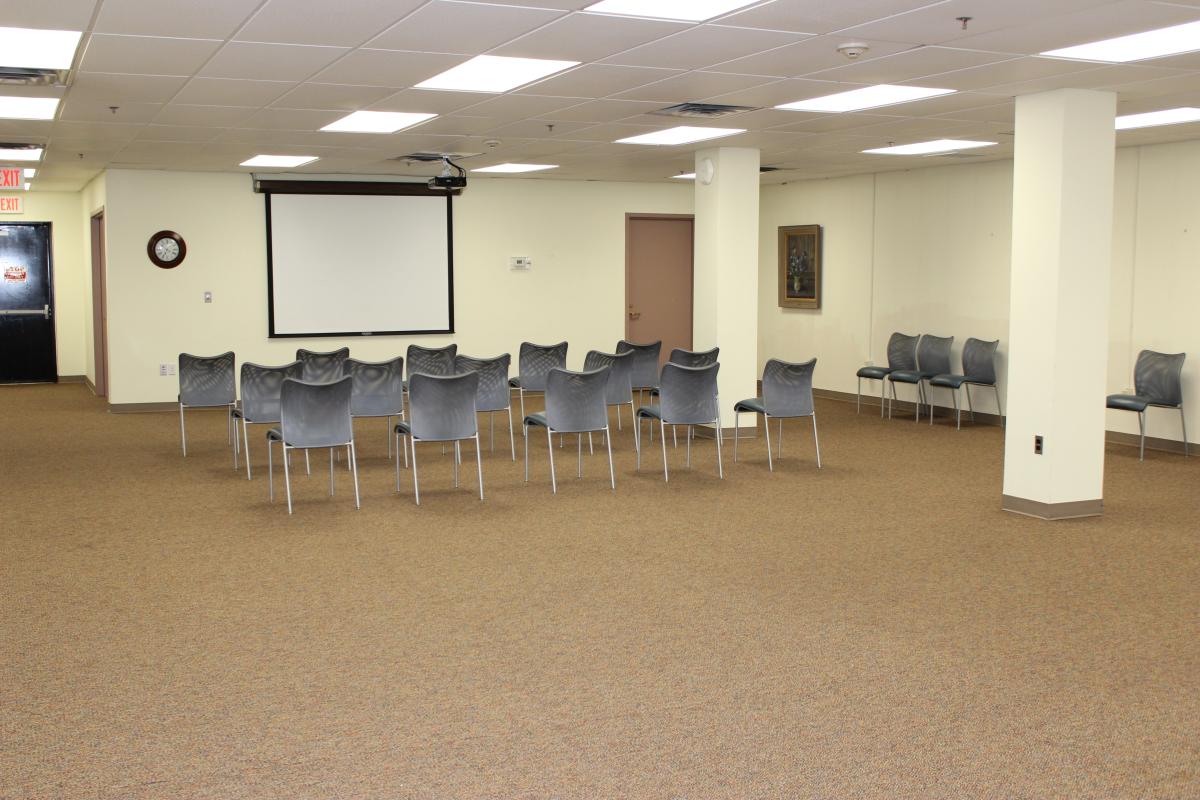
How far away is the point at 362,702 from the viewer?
14.0ft

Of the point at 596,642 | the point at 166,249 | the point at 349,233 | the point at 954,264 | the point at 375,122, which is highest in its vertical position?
the point at 375,122

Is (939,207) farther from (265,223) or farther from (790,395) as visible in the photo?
(265,223)

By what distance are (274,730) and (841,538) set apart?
3.88 m

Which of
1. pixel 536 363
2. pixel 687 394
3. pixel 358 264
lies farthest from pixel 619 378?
pixel 358 264

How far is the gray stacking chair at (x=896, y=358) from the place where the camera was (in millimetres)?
12930

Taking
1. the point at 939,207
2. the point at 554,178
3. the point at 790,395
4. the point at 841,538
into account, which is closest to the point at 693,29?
the point at 841,538

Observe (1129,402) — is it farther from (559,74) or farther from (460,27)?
(460,27)

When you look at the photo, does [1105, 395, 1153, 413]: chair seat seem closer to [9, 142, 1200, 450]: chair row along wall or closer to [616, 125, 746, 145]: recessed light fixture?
[9, 142, 1200, 450]: chair row along wall

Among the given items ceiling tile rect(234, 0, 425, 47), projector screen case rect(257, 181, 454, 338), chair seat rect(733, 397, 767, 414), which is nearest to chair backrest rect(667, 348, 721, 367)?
chair seat rect(733, 397, 767, 414)

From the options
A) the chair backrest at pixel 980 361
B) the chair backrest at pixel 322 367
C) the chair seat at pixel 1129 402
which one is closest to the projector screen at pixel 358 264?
the chair backrest at pixel 322 367

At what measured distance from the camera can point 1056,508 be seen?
744 centimetres

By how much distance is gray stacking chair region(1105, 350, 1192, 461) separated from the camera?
9.83m

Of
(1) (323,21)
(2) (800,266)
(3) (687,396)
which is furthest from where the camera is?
(2) (800,266)

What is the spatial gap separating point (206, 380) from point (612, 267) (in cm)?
675
